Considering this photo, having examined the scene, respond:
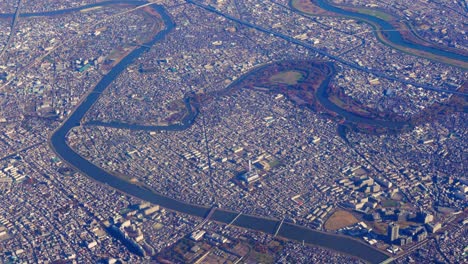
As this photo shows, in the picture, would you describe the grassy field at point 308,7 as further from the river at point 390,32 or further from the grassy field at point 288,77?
the grassy field at point 288,77

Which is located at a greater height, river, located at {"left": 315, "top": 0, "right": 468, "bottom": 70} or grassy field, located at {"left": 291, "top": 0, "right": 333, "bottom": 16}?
river, located at {"left": 315, "top": 0, "right": 468, "bottom": 70}

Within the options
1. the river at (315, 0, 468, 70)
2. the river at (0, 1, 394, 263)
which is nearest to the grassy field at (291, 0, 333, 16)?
the river at (315, 0, 468, 70)

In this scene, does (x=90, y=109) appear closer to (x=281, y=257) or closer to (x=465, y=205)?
(x=281, y=257)

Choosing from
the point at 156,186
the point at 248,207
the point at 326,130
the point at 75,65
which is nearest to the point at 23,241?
the point at 156,186

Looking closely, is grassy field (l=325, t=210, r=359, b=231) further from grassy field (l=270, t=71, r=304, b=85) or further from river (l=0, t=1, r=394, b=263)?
grassy field (l=270, t=71, r=304, b=85)

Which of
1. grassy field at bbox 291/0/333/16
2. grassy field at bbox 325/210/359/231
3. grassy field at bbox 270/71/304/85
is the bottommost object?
grassy field at bbox 291/0/333/16

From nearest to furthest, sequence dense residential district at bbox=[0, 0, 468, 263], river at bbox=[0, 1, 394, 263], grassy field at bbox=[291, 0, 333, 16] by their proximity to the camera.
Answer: river at bbox=[0, 1, 394, 263] → dense residential district at bbox=[0, 0, 468, 263] → grassy field at bbox=[291, 0, 333, 16]
